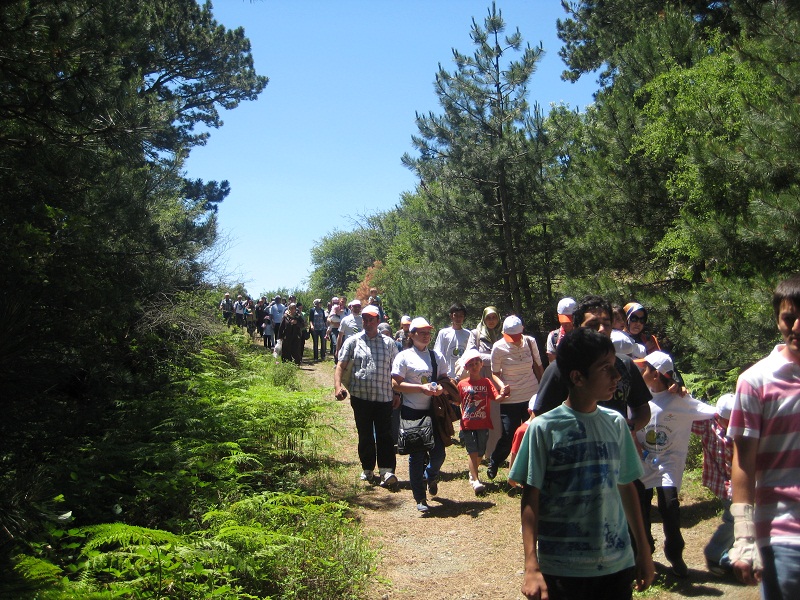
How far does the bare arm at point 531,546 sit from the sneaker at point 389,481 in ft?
17.5

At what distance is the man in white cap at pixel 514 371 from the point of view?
834 cm

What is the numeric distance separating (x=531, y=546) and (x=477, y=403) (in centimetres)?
511

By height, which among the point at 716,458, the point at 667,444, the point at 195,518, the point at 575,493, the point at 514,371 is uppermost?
the point at 514,371

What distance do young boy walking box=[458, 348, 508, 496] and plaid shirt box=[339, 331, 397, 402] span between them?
86 centimetres

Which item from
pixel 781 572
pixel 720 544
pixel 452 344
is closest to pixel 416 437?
pixel 720 544

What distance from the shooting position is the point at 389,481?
825 centimetres


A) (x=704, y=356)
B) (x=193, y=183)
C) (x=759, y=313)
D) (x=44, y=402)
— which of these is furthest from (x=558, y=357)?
(x=193, y=183)

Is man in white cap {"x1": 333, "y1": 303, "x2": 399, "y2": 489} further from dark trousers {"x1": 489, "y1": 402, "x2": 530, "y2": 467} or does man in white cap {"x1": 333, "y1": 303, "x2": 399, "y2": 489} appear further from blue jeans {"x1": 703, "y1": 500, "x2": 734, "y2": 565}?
blue jeans {"x1": 703, "y1": 500, "x2": 734, "y2": 565}

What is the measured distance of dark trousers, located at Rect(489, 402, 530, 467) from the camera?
27.6ft

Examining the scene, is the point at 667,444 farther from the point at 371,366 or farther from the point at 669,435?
the point at 371,366

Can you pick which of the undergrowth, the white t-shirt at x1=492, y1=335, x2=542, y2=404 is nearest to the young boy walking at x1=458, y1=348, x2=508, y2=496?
the white t-shirt at x1=492, y1=335, x2=542, y2=404

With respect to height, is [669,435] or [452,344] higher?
[452,344]

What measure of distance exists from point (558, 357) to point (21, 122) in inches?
206

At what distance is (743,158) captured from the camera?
8211 millimetres
